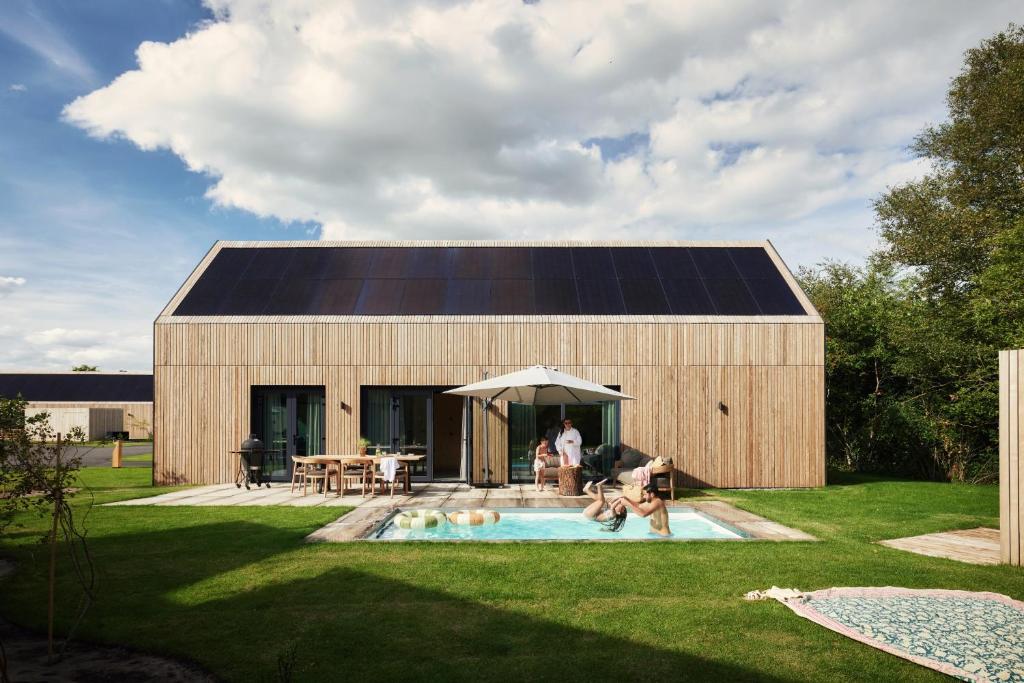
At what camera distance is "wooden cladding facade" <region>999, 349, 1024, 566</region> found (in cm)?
634

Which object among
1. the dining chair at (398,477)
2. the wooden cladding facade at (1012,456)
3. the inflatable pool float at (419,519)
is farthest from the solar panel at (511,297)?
the wooden cladding facade at (1012,456)

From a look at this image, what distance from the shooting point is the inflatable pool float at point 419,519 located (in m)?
8.88

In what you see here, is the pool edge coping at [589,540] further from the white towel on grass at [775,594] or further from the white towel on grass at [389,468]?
the white towel on grass at [775,594]

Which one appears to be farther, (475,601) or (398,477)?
(398,477)

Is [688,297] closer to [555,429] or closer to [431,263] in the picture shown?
[555,429]

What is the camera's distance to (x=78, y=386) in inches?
1417

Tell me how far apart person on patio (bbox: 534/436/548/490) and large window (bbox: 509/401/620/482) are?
0.66ft

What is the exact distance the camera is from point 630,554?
668cm

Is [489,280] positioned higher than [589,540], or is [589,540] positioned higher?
[489,280]

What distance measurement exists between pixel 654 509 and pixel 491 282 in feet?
23.6

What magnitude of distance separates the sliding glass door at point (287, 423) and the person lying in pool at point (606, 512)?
6.40 metres

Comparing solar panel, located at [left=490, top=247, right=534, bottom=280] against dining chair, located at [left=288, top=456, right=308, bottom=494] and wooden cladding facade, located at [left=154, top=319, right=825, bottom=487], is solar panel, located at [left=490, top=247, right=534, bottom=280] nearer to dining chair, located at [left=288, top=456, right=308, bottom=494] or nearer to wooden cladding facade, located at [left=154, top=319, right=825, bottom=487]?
wooden cladding facade, located at [left=154, top=319, right=825, bottom=487]

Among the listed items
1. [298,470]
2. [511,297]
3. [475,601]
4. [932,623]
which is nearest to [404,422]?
[298,470]

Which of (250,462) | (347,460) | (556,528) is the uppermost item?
(347,460)
